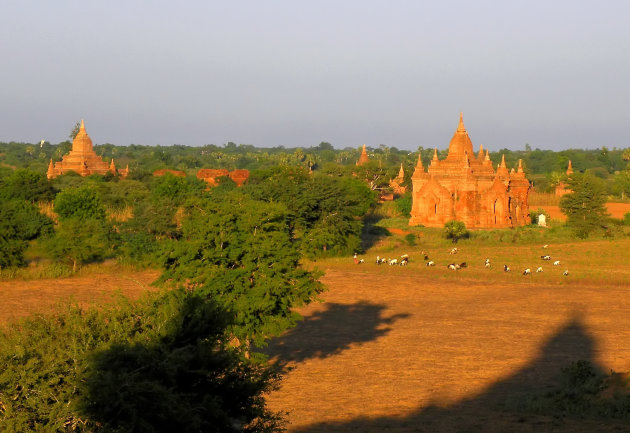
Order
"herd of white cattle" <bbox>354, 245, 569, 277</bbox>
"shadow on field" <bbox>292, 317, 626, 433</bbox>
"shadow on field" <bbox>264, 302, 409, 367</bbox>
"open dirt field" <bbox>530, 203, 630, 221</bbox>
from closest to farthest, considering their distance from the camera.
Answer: "shadow on field" <bbox>292, 317, 626, 433</bbox>
"shadow on field" <bbox>264, 302, 409, 367</bbox>
"herd of white cattle" <bbox>354, 245, 569, 277</bbox>
"open dirt field" <bbox>530, 203, 630, 221</bbox>

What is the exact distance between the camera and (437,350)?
78.7 ft

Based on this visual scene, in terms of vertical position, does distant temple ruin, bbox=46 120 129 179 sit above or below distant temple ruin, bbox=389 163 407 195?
above

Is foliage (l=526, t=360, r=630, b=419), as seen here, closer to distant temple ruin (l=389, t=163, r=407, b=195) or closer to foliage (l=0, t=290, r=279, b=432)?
foliage (l=0, t=290, r=279, b=432)

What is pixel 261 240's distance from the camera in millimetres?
20297

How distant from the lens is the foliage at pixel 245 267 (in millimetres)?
19703

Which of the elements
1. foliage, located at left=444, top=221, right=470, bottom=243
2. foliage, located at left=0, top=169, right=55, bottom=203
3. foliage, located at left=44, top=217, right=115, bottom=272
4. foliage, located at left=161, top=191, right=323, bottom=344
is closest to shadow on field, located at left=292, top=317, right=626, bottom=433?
foliage, located at left=161, top=191, right=323, bottom=344

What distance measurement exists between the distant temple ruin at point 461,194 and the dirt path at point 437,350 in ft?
59.9

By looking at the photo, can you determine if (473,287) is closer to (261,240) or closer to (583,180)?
(261,240)

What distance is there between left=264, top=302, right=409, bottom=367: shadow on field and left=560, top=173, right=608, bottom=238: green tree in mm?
28214

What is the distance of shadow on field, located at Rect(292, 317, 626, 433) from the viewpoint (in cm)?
1571

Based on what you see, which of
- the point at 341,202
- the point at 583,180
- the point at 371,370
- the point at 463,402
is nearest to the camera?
the point at 463,402

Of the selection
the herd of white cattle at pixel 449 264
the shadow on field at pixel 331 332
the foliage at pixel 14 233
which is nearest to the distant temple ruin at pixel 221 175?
the herd of white cattle at pixel 449 264

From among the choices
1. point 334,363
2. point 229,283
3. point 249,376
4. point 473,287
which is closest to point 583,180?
Result: point 473,287

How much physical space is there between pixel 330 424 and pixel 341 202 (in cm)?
3173
